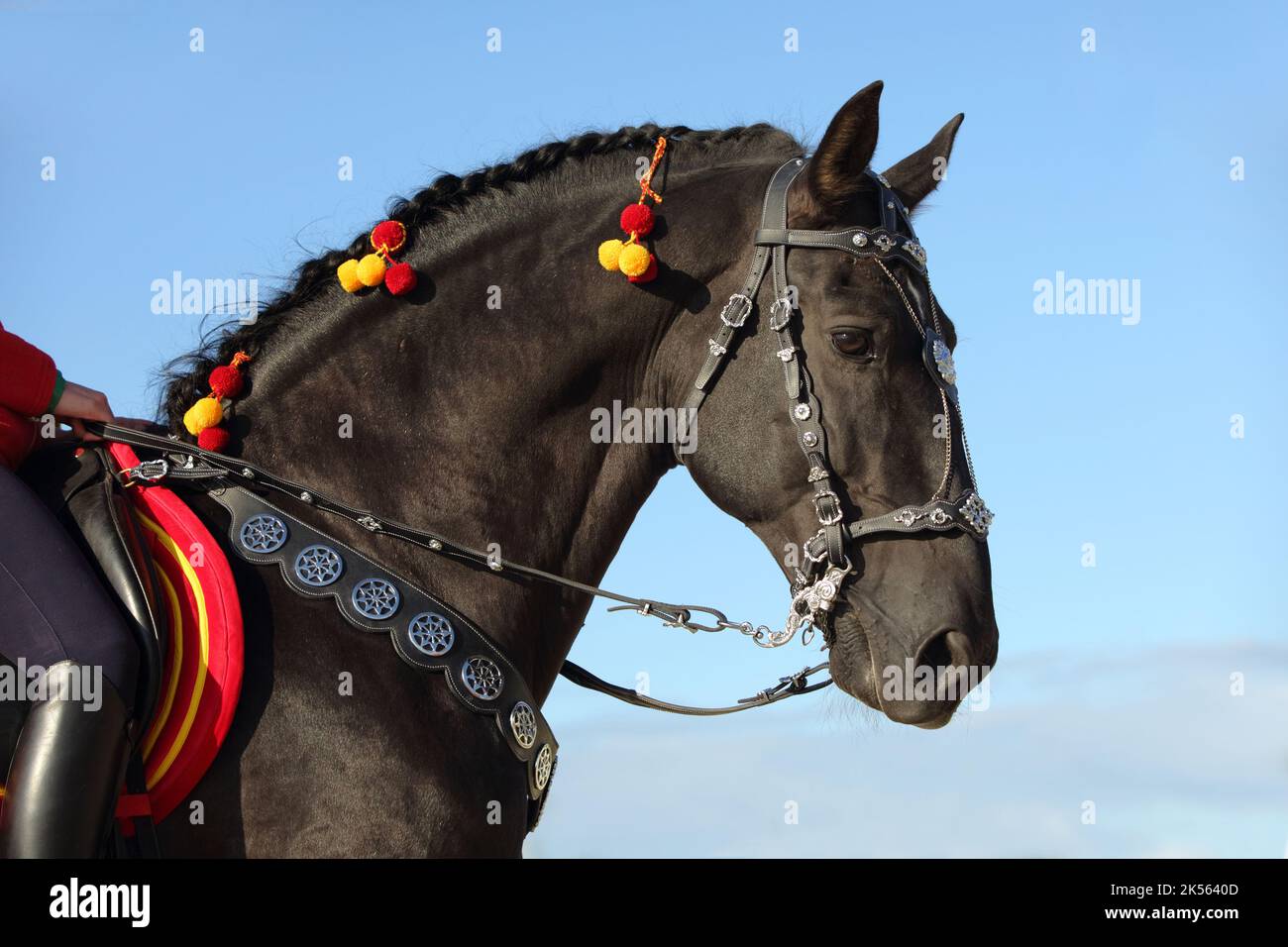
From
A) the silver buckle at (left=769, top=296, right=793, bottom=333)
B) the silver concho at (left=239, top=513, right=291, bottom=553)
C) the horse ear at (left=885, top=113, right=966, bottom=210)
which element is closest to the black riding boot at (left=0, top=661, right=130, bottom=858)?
the silver concho at (left=239, top=513, right=291, bottom=553)

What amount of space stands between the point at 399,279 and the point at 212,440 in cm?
107

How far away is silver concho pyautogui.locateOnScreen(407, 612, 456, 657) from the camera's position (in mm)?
5309

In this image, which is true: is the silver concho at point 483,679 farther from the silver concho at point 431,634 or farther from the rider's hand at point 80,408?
the rider's hand at point 80,408

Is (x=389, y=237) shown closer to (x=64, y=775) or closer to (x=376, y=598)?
(x=376, y=598)

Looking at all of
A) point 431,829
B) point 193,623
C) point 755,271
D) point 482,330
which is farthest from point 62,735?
point 755,271

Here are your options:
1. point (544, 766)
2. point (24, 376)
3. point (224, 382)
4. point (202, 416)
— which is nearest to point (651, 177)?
point (224, 382)

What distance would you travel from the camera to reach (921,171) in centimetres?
651

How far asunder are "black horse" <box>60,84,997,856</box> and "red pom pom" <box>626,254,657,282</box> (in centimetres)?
7

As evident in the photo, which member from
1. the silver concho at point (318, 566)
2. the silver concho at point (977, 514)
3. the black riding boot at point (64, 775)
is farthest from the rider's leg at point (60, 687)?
the silver concho at point (977, 514)

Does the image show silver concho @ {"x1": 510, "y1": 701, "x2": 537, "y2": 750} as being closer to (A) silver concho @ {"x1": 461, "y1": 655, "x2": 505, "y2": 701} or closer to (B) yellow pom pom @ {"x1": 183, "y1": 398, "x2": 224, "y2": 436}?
(A) silver concho @ {"x1": 461, "y1": 655, "x2": 505, "y2": 701}

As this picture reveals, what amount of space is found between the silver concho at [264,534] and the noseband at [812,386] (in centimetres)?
180

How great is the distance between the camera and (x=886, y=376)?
5.69 meters

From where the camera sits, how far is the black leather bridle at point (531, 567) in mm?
5340
